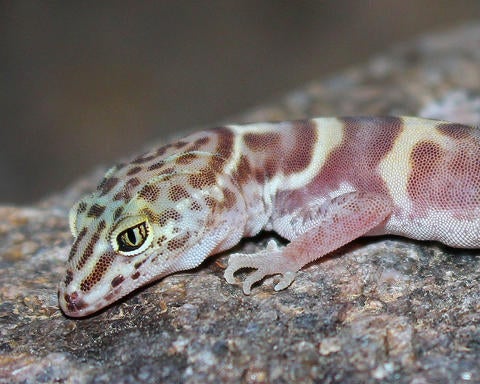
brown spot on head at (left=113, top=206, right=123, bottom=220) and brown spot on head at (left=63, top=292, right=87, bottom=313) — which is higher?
brown spot on head at (left=113, top=206, right=123, bottom=220)

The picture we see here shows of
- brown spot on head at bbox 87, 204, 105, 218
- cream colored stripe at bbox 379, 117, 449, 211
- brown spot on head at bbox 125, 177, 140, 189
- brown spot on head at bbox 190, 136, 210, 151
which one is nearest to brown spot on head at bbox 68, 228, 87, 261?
brown spot on head at bbox 87, 204, 105, 218

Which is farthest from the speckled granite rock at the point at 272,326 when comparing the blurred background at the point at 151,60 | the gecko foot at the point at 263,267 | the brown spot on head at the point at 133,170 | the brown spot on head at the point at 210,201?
the blurred background at the point at 151,60

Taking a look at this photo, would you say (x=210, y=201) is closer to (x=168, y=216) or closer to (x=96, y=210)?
(x=168, y=216)

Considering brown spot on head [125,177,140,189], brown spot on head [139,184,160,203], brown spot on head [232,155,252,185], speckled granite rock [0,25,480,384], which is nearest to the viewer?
speckled granite rock [0,25,480,384]

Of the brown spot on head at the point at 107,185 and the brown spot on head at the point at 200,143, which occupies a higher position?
the brown spot on head at the point at 200,143

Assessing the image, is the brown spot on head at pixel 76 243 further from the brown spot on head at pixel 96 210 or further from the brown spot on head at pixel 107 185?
the brown spot on head at pixel 107 185

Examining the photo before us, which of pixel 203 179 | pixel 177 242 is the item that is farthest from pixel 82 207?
pixel 203 179

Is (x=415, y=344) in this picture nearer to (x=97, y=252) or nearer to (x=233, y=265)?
(x=233, y=265)

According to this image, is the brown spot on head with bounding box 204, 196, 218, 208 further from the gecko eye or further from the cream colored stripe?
the cream colored stripe
